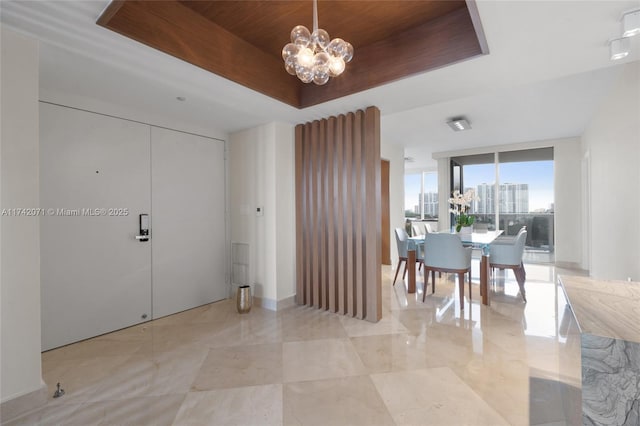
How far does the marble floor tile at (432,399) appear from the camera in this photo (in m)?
1.68

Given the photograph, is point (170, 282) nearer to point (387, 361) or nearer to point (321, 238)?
point (321, 238)

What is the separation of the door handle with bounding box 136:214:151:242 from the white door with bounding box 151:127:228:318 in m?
0.08

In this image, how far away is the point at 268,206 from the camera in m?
3.68

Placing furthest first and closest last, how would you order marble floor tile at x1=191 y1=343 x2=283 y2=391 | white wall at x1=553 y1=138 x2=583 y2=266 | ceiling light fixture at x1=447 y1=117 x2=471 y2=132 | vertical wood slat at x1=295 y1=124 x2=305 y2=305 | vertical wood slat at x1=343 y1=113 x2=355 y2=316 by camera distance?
1. white wall at x1=553 y1=138 x2=583 y2=266
2. ceiling light fixture at x1=447 y1=117 x2=471 y2=132
3. vertical wood slat at x1=295 y1=124 x2=305 y2=305
4. vertical wood slat at x1=343 y1=113 x2=355 y2=316
5. marble floor tile at x1=191 y1=343 x2=283 y2=391

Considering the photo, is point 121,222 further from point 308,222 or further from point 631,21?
point 631,21

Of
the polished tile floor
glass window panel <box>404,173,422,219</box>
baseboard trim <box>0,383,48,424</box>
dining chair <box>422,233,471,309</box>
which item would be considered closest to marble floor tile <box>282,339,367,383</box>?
the polished tile floor

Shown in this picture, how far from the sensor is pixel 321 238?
3.59m

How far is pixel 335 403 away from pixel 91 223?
2839 mm

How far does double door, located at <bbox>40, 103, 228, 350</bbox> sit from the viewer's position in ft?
8.66

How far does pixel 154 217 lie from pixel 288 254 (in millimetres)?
1665

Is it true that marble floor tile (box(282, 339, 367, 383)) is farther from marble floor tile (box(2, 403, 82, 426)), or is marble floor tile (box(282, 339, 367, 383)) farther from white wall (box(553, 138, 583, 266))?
white wall (box(553, 138, 583, 266))

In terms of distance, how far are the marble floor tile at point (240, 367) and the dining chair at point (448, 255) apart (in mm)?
2245

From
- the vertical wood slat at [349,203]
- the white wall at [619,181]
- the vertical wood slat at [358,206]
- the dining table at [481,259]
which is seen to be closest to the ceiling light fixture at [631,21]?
the white wall at [619,181]

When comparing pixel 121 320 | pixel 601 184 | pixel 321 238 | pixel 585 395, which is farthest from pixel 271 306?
pixel 601 184
